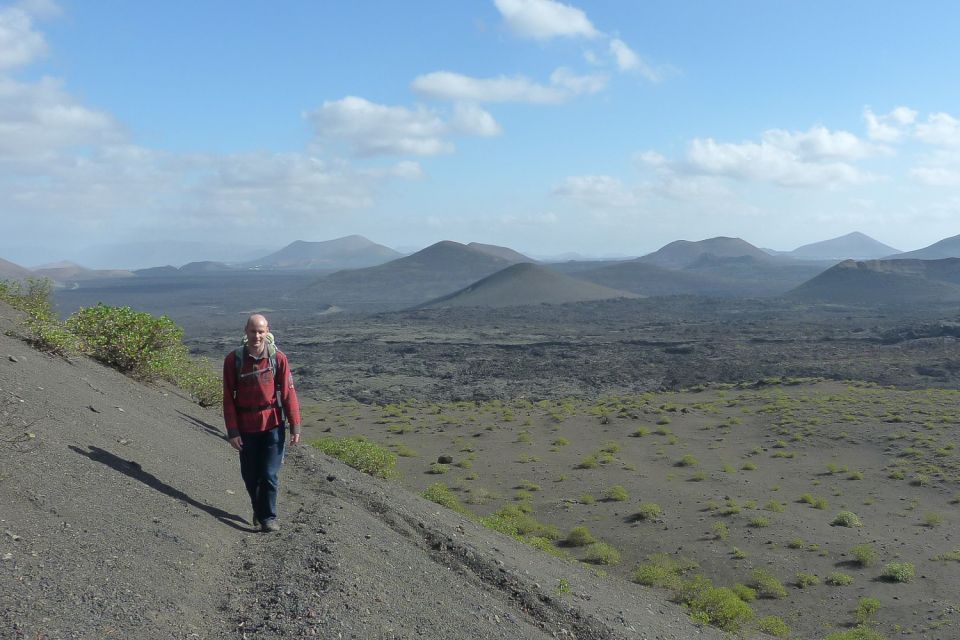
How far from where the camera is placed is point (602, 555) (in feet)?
42.9

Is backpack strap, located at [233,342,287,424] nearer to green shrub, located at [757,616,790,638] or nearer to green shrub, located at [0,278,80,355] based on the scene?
green shrub, located at [0,278,80,355]

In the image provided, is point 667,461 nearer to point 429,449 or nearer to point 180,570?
point 429,449

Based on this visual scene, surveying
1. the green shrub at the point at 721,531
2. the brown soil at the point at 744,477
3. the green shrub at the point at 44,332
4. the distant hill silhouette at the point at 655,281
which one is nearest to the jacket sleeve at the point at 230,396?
the green shrub at the point at 44,332

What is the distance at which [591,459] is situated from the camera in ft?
71.8

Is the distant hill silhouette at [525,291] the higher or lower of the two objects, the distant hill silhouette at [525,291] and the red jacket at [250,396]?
the higher

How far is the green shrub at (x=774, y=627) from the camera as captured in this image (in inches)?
395

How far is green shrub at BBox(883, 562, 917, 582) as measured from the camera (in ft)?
40.8

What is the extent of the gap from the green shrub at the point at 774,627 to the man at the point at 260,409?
771 cm

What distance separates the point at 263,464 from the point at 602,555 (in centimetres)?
890

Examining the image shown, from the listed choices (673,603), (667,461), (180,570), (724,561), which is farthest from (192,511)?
(667,461)

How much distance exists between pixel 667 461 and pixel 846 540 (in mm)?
7894

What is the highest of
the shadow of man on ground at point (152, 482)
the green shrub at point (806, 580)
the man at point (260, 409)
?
the man at point (260, 409)

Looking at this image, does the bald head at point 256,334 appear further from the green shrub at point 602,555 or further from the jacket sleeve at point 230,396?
the green shrub at point 602,555

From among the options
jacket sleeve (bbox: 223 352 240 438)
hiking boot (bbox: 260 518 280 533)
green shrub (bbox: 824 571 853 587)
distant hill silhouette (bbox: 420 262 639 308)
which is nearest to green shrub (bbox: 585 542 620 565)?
green shrub (bbox: 824 571 853 587)
